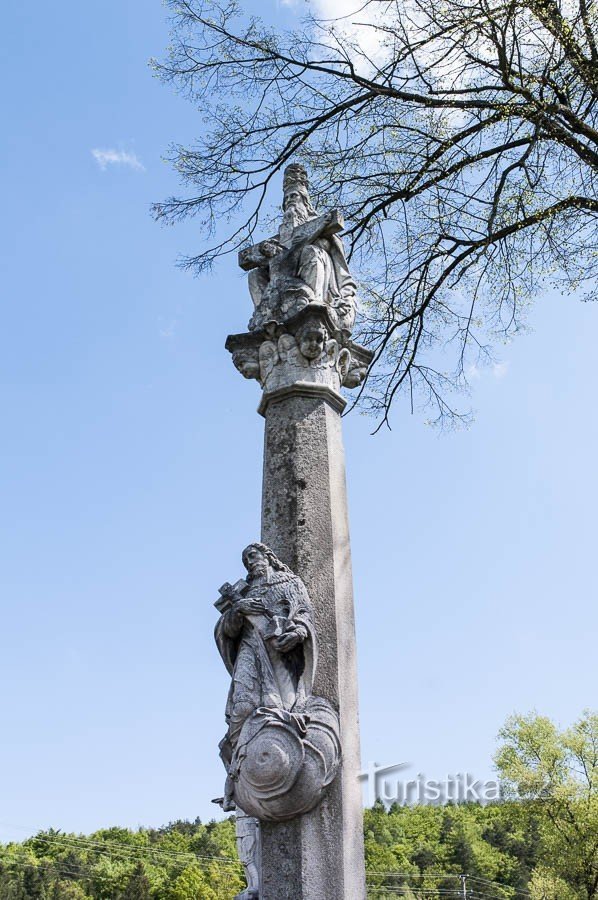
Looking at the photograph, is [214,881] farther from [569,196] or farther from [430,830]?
[569,196]

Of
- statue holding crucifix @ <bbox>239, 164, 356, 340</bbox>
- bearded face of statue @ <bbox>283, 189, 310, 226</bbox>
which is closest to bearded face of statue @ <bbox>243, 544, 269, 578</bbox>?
statue holding crucifix @ <bbox>239, 164, 356, 340</bbox>

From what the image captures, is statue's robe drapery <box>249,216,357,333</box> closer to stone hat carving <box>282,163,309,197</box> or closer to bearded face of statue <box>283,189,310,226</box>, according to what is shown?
bearded face of statue <box>283,189,310,226</box>

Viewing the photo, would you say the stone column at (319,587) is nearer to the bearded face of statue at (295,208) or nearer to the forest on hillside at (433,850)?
the bearded face of statue at (295,208)

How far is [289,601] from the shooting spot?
14.1 feet

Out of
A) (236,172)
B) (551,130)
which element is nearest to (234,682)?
(551,130)

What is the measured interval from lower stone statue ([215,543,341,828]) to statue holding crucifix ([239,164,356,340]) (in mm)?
1710

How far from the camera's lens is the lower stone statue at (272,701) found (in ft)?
12.8

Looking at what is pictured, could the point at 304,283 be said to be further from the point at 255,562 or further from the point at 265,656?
the point at 265,656

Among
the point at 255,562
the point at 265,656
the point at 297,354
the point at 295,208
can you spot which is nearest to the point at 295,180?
the point at 295,208

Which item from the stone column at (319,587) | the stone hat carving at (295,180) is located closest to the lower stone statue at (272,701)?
the stone column at (319,587)

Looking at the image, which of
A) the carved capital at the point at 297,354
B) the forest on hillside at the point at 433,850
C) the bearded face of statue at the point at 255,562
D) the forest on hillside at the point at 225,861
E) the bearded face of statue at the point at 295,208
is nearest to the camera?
the bearded face of statue at the point at 255,562

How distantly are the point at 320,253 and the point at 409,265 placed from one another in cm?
558

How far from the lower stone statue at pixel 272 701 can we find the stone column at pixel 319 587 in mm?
114

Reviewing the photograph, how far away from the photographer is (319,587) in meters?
4.55
